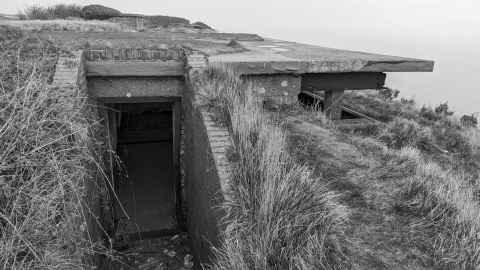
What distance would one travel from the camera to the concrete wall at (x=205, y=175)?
3514 millimetres

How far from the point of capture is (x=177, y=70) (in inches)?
233

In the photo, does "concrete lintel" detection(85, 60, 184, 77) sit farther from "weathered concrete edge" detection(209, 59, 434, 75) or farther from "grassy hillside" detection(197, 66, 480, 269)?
"grassy hillside" detection(197, 66, 480, 269)

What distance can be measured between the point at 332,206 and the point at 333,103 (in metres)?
4.77

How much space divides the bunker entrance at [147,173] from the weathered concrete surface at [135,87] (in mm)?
515

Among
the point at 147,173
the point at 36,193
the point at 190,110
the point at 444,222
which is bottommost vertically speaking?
the point at 147,173

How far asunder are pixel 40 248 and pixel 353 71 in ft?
19.8

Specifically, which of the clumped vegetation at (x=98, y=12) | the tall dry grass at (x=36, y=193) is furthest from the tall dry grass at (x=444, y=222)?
the clumped vegetation at (x=98, y=12)

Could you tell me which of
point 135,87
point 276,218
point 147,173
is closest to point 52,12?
point 147,173

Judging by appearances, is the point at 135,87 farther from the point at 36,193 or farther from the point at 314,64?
the point at 36,193

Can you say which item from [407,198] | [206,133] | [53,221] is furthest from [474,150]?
[53,221]

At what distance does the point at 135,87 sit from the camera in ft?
19.6

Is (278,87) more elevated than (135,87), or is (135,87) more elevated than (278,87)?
(278,87)

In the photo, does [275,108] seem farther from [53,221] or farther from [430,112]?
[430,112]

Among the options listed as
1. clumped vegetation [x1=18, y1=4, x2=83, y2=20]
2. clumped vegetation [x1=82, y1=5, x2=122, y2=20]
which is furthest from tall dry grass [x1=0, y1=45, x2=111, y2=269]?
clumped vegetation [x1=82, y1=5, x2=122, y2=20]
